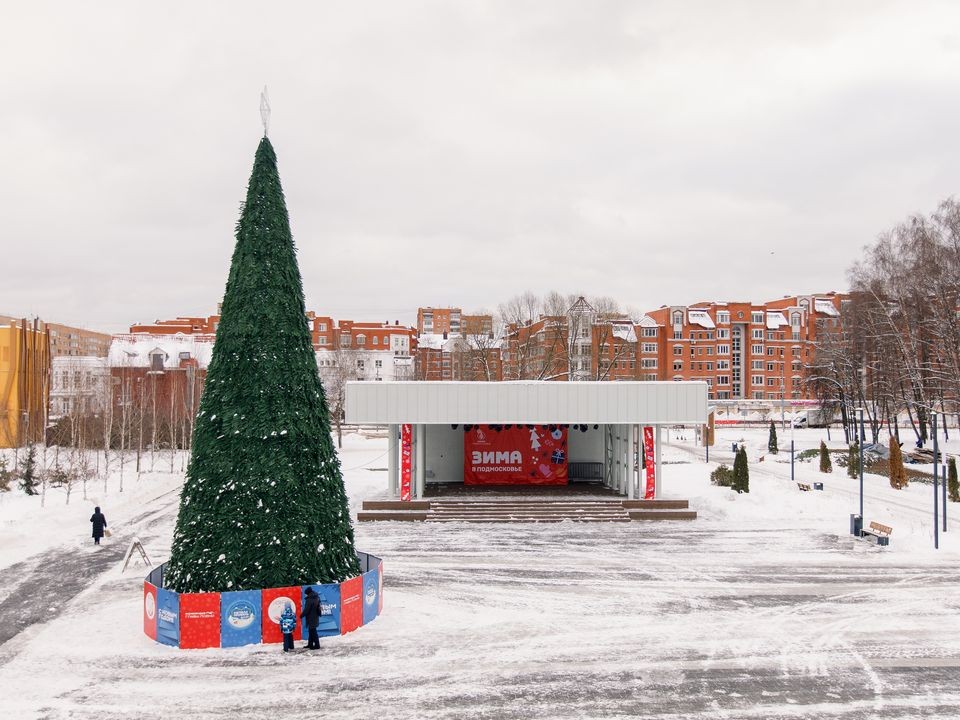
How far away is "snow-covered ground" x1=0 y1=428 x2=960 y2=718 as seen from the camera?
1042 cm

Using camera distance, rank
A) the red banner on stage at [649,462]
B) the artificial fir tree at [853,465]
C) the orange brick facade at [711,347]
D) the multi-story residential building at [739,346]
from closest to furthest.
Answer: the red banner on stage at [649,462]
the artificial fir tree at [853,465]
the orange brick facade at [711,347]
the multi-story residential building at [739,346]

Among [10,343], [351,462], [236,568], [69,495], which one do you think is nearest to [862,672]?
[236,568]

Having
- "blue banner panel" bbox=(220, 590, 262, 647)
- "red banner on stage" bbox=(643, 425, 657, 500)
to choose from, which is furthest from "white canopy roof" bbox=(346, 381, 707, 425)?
"blue banner panel" bbox=(220, 590, 262, 647)

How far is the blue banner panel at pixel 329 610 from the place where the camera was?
13.0m

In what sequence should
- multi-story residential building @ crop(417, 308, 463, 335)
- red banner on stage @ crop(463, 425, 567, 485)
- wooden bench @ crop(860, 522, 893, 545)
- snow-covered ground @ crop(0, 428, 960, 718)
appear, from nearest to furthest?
snow-covered ground @ crop(0, 428, 960, 718) < wooden bench @ crop(860, 522, 893, 545) < red banner on stage @ crop(463, 425, 567, 485) < multi-story residential building @ crop(417, 308, 463, 335)

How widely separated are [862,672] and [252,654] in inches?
409

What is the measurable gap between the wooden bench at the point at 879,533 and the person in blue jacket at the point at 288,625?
18020mm

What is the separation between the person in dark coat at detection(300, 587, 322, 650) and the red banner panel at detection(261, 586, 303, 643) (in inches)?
14.8

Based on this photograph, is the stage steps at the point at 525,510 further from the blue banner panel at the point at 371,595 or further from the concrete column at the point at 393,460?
the blue banner panel at the point at 371,595

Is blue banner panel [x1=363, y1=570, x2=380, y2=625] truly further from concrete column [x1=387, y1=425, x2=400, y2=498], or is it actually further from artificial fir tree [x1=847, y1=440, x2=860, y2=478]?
artificial fir tree [x1=847, y1=440, x2=860, y2=478]

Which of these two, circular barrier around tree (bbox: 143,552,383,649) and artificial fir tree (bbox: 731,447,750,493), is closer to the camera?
circular barrier around tree (bbox: 143,552,383,649)

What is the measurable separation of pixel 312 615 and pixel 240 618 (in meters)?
1.41

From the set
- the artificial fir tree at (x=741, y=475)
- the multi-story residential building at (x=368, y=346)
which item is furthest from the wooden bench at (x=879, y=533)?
the multi-story residential building at (x=368, y=346)

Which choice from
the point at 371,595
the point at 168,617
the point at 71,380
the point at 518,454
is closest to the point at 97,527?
the point at 168,617
